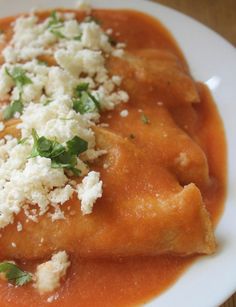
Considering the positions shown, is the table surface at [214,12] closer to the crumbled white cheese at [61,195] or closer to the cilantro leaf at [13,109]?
the cilantro leaf at [13,109]

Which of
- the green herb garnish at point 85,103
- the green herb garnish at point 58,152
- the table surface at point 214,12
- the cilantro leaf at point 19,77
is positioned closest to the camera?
the green herb garnish at point 58,152

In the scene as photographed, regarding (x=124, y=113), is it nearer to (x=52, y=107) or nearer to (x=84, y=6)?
(x=52, y=107)

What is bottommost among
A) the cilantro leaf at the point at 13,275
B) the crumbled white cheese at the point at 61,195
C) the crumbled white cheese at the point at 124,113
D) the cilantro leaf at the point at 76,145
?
the cilantro leaf at the point at 13,275

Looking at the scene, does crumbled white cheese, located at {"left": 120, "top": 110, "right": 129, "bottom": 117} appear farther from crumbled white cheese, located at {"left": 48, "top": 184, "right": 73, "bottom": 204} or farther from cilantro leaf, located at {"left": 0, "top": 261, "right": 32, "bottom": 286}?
cilantro leaf, located at {"left": 0, "top": 261, "right": 32, "bottom": 286}

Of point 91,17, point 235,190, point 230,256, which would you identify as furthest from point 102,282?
point 91,17

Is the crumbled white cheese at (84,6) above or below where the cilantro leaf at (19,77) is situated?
above

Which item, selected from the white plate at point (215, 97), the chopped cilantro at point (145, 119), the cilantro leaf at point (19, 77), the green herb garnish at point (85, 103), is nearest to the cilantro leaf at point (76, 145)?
the green herb garnish at point (85, 103)

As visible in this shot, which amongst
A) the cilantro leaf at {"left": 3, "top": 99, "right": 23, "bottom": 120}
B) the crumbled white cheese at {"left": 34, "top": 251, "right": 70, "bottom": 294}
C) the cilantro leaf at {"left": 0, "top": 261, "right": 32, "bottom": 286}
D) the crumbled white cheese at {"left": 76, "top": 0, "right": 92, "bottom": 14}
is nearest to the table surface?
the crumbled white cheese at {"left": 76, "top": 0, "right": 92, "bottom": 14}
